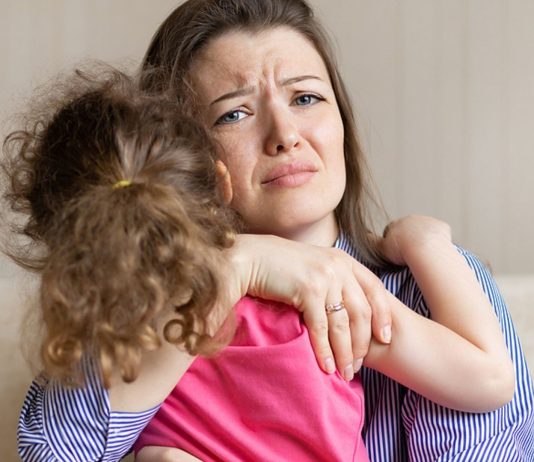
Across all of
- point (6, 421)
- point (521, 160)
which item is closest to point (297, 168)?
point (6, 421)

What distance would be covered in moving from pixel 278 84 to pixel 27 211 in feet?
1.62

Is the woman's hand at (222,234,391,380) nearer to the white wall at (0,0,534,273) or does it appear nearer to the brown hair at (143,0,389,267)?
the brown hair at (143,0,389,267)

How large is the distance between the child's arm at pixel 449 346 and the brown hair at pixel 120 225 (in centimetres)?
32

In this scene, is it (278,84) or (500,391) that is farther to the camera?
(278,84)

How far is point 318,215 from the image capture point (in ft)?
5.66

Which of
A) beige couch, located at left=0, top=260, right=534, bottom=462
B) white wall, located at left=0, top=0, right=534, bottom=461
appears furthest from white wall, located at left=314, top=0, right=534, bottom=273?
beige couch, located at left=0, top=260, right=534, bottom=462

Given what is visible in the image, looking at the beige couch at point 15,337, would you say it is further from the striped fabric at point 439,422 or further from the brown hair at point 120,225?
the brown hair at point 120,225

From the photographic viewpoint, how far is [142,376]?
4.60 feet

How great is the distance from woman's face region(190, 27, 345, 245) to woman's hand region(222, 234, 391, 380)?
21 centimetres

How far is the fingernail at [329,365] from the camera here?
1464mm

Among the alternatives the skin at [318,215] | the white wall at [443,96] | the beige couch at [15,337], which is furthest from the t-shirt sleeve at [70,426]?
the white wall at [443,96]

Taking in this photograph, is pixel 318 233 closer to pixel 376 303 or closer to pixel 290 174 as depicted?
pixel 290 174

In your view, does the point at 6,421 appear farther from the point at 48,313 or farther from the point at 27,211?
the point at 48,313

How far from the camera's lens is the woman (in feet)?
5.34
